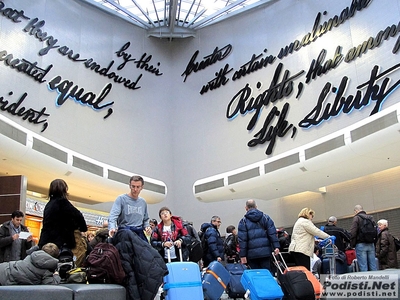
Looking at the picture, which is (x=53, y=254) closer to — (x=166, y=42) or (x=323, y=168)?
(x=323, y=168)

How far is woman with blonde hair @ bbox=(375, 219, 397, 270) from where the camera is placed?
7.34 meters

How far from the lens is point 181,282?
439 cm

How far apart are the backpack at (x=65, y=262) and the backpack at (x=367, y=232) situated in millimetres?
4691

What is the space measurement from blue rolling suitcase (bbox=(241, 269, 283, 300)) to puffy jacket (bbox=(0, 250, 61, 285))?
8.32 feet

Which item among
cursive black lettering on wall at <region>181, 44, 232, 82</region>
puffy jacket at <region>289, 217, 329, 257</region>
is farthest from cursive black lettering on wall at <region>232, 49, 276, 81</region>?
puffy jacket at <region>289, 217, 329, 257</region>

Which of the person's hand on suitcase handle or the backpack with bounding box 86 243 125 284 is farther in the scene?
the person's hand on suitcase handle

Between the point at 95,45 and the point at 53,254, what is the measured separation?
12.3 m

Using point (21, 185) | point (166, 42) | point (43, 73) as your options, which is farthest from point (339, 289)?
point (166, 42)

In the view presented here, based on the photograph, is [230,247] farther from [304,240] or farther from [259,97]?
[259,97]

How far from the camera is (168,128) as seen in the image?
16.7 meters

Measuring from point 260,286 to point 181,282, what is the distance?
4.06 feet

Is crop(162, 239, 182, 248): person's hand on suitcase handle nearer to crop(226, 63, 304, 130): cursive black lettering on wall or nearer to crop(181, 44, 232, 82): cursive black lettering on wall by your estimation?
crop(226, 63, 304, 130): cursive black lettering on wall

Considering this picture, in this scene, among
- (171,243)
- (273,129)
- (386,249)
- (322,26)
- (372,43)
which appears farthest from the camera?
(273,129)

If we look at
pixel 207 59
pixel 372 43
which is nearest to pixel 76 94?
pixel 207 59
